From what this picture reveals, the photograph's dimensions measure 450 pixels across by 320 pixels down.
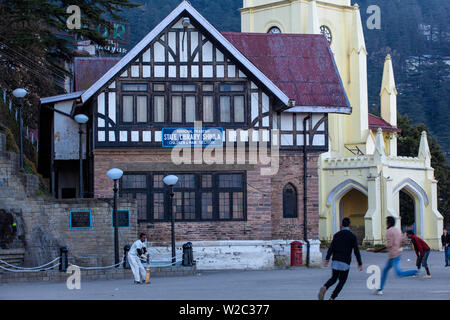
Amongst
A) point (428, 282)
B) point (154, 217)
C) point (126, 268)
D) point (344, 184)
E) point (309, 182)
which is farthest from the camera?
point (344, 184)

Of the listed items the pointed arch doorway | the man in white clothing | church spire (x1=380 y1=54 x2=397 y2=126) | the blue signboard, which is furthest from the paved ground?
church spire (x1=380 y1=54 x2=397 y2=126)

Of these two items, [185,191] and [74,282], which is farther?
[185,191]

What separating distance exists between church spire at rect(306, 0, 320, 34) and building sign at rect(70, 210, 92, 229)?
3915cm

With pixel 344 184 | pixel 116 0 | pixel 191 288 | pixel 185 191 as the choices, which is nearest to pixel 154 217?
Result: pixel 185 191

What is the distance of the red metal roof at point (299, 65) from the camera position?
33625mm

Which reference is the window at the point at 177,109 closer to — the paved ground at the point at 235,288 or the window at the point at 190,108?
the window at the point at 190,108

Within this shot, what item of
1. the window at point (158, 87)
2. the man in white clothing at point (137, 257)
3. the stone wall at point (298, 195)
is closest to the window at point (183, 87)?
the window at point (158, 87)

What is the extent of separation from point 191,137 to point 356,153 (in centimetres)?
3587

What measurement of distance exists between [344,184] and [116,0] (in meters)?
21.2

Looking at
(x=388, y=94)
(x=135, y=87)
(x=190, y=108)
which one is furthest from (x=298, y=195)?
(x=388, y=94)

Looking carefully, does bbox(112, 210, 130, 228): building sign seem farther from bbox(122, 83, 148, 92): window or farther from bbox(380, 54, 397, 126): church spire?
bbox(380, 54, 397, 126): church spire

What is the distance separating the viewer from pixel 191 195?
3175 centimetres
